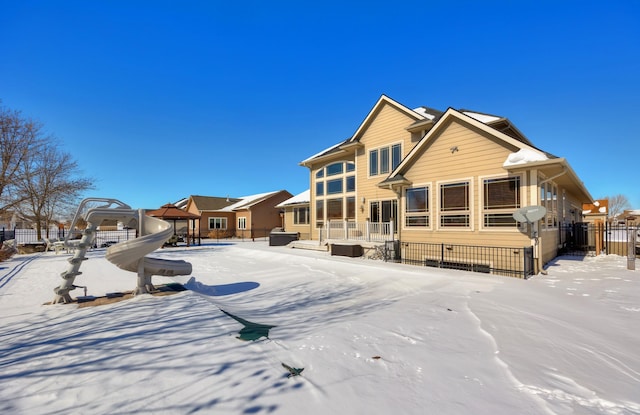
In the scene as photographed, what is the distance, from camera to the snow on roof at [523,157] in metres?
9.32

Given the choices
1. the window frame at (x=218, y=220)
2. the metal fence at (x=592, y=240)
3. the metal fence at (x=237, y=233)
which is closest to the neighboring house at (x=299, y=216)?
the metal fence at (x=237, y=233)

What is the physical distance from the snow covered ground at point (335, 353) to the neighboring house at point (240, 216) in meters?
25.6

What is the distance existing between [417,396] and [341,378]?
795mm

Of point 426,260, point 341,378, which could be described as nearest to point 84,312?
point 341,378

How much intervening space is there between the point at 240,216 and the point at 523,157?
3034 centimetres

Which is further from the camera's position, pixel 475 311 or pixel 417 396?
pixel 475 311

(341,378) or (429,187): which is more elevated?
(429,187)

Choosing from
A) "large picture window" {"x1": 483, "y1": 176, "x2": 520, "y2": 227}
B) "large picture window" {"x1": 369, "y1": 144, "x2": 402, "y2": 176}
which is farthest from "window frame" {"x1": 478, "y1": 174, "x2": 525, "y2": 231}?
"large picture window" {"x1": 369, "y1": 144, "x2": 402, "y2": 176}

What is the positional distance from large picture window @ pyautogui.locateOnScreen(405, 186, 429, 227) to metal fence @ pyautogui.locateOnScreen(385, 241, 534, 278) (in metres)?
0.95

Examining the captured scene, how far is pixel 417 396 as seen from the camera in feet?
9.27

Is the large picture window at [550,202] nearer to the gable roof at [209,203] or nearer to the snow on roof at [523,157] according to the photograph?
the snow on roof at [523,157]

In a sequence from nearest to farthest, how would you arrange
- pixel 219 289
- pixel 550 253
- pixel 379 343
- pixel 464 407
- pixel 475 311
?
pixel 464 407, pixel 379 343, pixel 475 311, pixel 219 289, pixel 550 253

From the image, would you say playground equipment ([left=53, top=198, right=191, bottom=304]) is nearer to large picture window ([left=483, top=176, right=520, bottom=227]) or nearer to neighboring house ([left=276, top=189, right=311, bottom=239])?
large picture window ([left=483, top=176, right=520, bottom=227])

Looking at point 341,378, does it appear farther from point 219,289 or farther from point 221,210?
point 221,210
